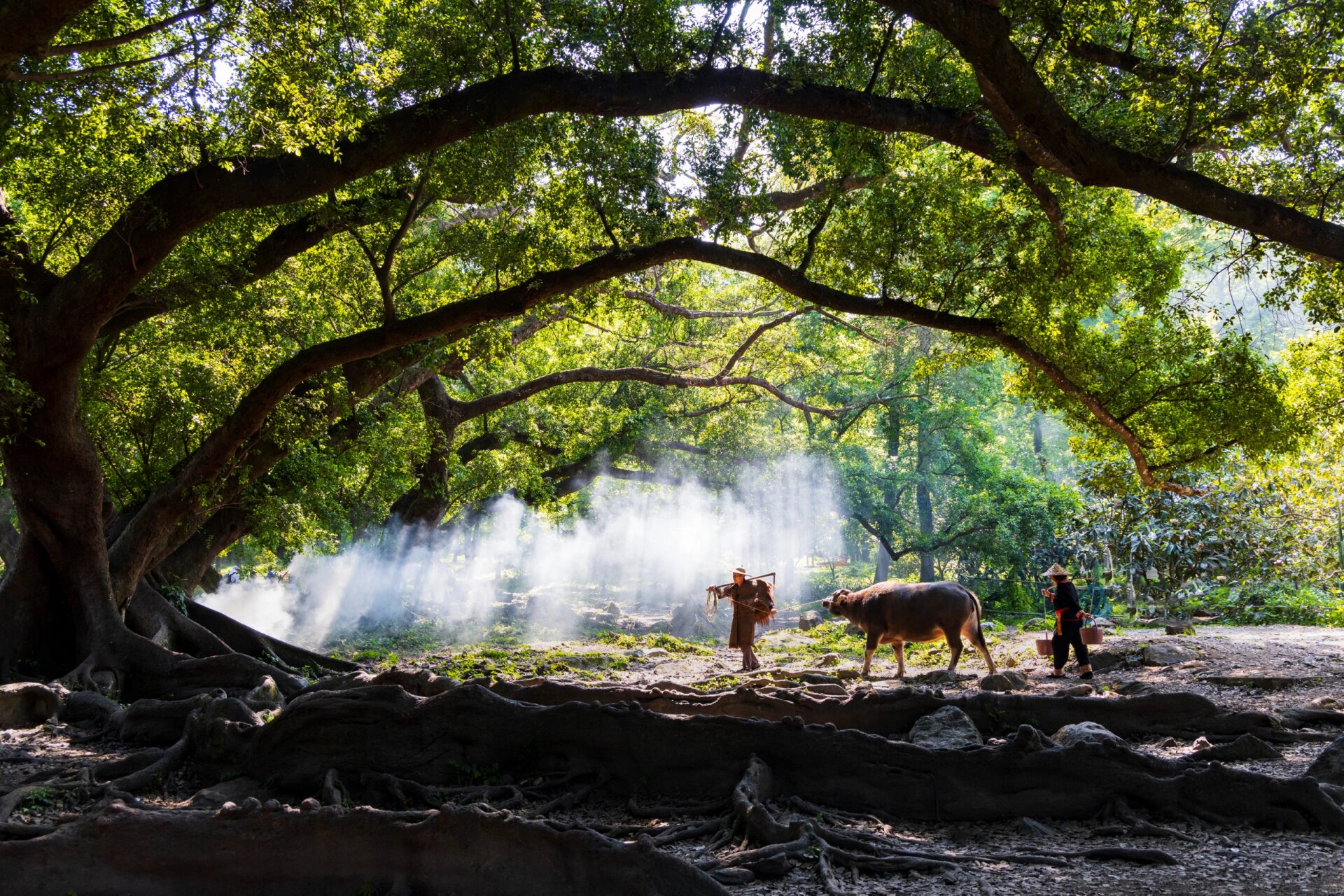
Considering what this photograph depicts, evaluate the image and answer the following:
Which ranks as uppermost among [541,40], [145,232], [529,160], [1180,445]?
[541,40]

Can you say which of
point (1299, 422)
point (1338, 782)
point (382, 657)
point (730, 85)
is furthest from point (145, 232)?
point (1299, 422)

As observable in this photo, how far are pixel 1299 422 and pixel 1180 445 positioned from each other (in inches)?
55.9

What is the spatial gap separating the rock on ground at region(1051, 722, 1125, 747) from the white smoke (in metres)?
16.0

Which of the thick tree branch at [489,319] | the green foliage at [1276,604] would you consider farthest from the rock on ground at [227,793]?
the green foliage at [1276,604]

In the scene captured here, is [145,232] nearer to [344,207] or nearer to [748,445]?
[344,207]

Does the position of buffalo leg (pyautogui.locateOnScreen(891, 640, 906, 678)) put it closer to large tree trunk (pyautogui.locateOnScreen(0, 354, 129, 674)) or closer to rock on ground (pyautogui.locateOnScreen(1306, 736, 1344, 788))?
rock on ground (pyautogui.locateOnScreen(1306, 736, 1344, 788))

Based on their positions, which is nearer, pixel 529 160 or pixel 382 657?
pixel 529 160

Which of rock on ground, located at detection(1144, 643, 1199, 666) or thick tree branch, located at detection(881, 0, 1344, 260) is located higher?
thick tree branch, located at detection(881, 0, 1344, 260)

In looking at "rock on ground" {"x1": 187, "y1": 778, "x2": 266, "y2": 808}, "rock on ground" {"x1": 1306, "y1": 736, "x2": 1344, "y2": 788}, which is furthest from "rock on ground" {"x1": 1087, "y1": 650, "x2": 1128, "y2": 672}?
"rock on ground" {"x1": 187, "y1": 778, "x2": 266, "y2": 808}

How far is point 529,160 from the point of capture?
32.8 ft

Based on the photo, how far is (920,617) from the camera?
11.2 metres

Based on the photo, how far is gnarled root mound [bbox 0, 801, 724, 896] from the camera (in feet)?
14.4

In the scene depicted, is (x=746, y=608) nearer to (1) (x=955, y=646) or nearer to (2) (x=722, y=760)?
(1) (x=955, y=646)

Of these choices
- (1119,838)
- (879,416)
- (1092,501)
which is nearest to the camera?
(1119,838)
